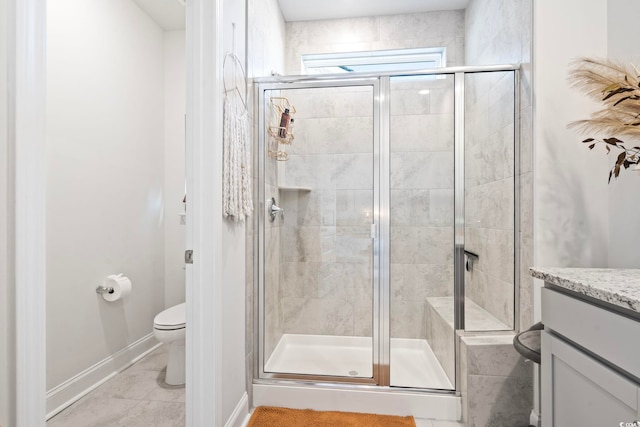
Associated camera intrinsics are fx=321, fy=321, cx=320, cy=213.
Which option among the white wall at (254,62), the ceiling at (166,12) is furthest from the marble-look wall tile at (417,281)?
the ceiling at (166,12)

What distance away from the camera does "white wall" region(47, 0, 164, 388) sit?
191 centimetres

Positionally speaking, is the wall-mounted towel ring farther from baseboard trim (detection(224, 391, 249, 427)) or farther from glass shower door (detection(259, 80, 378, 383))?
baseboard trim (detection(224, 391, 249, 427))

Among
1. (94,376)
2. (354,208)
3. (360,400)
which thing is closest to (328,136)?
(354,208)

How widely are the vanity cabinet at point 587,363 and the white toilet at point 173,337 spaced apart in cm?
191

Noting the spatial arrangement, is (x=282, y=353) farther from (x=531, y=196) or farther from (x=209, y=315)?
(x=531, y=196)

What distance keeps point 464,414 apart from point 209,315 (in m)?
1.45

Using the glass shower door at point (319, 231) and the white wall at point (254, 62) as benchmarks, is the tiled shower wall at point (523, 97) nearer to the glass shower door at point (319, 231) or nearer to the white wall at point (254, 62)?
the glass shower door at point (319, 231)

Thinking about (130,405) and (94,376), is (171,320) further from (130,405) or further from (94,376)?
(94,376)

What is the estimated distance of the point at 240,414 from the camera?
5.57 ft

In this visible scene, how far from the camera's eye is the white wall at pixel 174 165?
9.48 feet

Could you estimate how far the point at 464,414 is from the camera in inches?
67.9

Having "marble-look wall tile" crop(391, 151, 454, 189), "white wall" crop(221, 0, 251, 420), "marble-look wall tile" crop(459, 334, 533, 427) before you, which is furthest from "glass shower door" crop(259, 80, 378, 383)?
"marble-look wall tile" crop(459, 334, 533, 427)

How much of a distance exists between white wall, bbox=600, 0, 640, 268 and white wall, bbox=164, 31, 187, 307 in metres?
2.95

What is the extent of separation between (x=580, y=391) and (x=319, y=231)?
→ 1.62 meters
